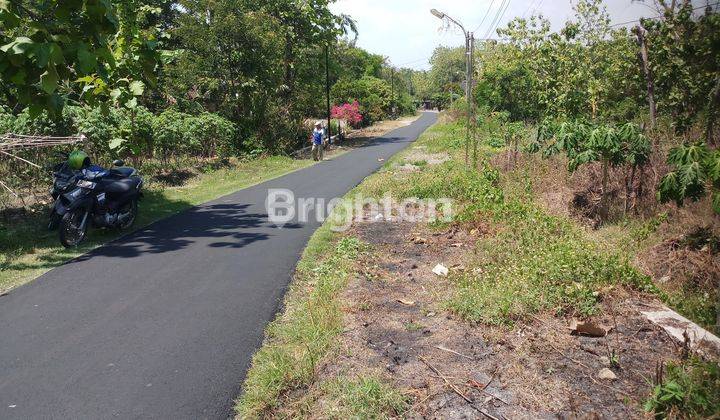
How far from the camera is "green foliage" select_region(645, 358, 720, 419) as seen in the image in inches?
127

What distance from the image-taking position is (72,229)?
8.44 metres

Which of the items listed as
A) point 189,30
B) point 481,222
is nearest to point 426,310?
point 481,222

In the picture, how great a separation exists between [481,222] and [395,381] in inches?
193

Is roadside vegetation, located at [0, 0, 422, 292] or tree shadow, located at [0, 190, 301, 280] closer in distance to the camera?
roadside vegetation, located at [0, 0, 422, 292]

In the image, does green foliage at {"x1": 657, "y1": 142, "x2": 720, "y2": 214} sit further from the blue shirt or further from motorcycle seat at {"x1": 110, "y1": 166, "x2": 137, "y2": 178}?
the blue shirt

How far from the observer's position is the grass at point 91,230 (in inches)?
290

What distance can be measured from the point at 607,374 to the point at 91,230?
9.38 metres

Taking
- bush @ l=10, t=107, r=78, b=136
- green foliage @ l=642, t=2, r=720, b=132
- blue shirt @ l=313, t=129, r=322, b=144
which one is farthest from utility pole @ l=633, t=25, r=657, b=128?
blue shirt @ l=313, t=129, r=322, b=144

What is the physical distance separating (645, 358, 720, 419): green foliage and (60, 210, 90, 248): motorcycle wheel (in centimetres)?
878

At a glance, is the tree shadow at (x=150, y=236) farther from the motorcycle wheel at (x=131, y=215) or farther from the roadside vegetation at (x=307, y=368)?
the roadside vegetation at (x=307, y=368)

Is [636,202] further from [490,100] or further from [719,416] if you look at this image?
[490,100]

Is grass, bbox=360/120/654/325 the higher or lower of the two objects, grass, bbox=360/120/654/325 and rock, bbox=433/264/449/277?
the higher

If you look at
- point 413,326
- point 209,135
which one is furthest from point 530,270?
point 209,135

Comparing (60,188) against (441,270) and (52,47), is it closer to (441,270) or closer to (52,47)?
(52,47)
